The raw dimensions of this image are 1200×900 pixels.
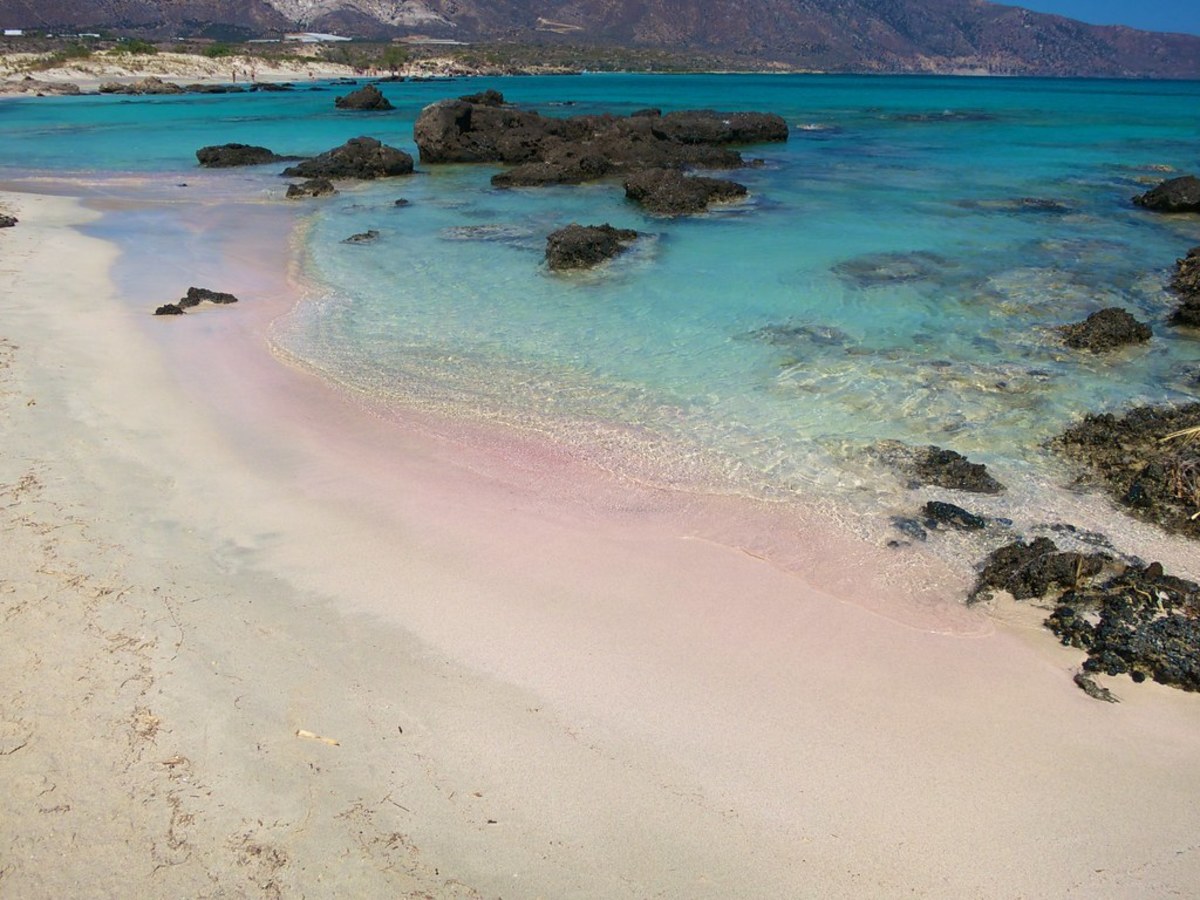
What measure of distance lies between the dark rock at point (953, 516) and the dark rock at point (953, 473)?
391 millimetres

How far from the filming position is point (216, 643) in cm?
415

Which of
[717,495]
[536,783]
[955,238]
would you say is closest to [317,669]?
[536,783]

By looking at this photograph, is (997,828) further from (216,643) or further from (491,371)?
(491,371)

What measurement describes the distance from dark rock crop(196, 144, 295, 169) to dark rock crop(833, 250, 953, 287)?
785 inches

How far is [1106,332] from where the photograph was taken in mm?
8953

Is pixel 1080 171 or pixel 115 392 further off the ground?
pixel 1080 171

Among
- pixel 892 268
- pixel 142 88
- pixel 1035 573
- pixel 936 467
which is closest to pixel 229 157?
pixel 892 268

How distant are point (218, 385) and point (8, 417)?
1.74 m

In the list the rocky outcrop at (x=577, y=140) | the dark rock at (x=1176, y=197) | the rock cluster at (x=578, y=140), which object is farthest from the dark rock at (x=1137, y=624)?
the rocky outcrop at (x=577, y=140)

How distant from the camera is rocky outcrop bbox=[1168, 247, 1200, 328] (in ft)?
31.9

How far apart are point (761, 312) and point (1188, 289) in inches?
243

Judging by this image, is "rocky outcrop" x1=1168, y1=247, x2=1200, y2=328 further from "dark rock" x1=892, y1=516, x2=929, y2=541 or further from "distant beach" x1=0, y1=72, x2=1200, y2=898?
"dark rock" x1=892, y1=516, x2=929, y2=541

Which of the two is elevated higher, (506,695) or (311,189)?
(311,189)

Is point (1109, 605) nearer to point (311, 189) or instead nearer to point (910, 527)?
point (910, 527)
